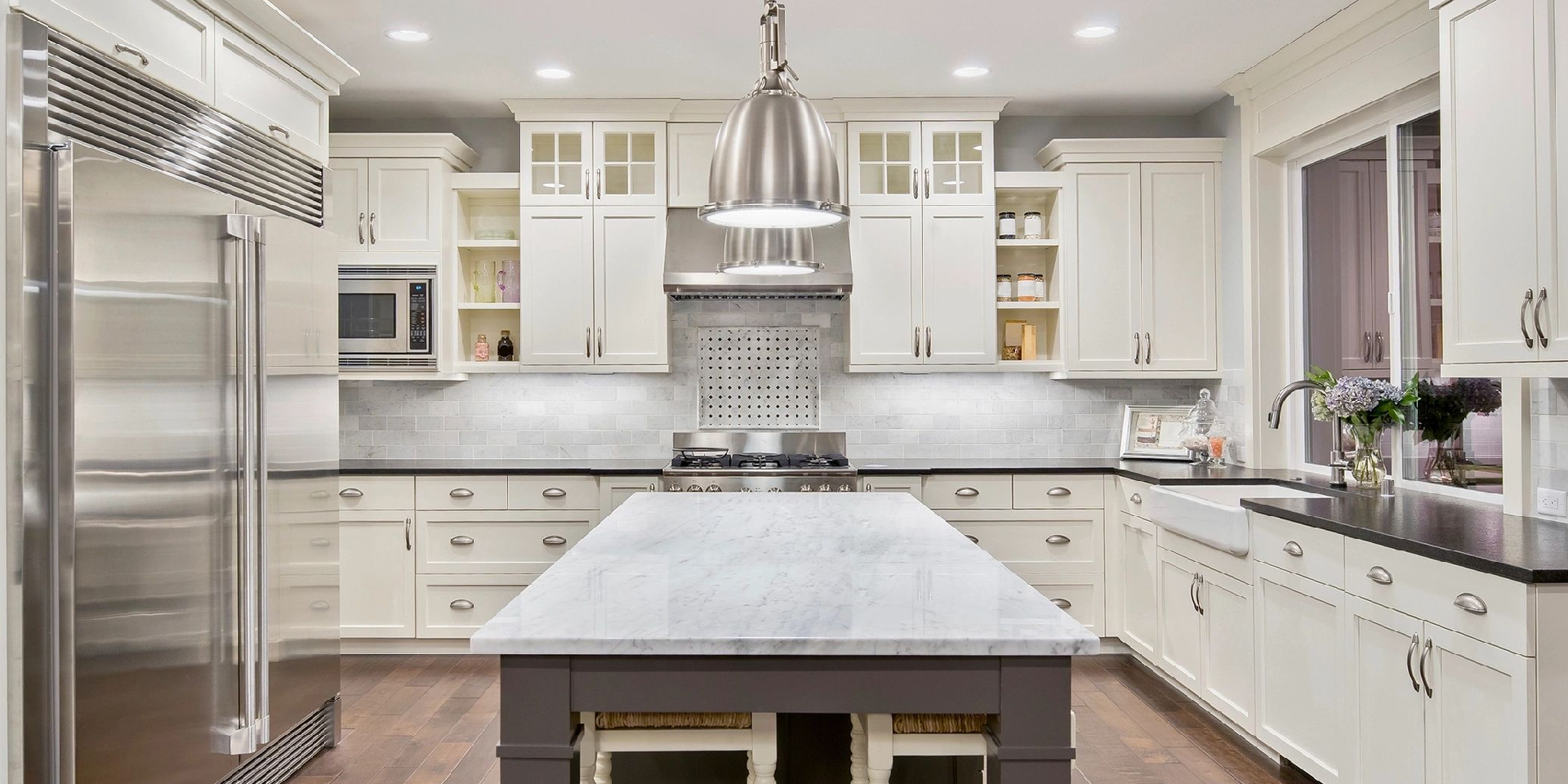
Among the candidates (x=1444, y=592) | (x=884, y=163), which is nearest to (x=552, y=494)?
(x=884, y=163)

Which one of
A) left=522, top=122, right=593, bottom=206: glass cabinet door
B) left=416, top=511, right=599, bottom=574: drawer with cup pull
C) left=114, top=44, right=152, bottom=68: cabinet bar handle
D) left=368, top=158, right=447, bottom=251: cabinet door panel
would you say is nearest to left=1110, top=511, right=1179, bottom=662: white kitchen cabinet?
left=416, top=511, right=599, bottom=574: drawer with cup pull

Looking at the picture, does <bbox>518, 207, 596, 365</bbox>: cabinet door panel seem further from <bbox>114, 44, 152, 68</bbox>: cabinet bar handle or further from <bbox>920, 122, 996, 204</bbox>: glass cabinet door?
<bbox>114, 44, 152, 68</bbox>: cabinet bar handle

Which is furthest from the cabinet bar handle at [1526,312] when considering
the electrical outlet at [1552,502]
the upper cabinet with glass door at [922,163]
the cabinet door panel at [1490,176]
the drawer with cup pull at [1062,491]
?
the upper cabinet with glass door at [922,163]

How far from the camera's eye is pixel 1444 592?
2232mm

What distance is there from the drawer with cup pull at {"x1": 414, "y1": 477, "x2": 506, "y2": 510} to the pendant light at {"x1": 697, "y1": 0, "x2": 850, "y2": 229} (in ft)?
9.22

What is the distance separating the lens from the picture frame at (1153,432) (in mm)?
4770

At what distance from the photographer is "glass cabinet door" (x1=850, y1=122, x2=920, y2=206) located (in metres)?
4.69

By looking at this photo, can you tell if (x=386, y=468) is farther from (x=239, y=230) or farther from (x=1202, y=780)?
(x=1202, y=780)

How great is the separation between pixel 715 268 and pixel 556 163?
98 centimetres

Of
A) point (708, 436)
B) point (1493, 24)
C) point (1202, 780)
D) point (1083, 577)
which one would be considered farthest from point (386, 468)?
point (1493, 24)

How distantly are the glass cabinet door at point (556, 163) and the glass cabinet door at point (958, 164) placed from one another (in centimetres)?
165

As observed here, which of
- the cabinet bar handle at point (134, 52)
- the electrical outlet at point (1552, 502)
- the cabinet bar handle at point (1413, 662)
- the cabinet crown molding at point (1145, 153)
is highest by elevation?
the cabinet crown molding at point (1145, 153)

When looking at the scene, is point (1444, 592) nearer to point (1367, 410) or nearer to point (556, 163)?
point (1367, 410)

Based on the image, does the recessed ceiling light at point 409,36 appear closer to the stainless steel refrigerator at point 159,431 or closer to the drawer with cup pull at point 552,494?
the stainless steel refrigerator at point 159,431
